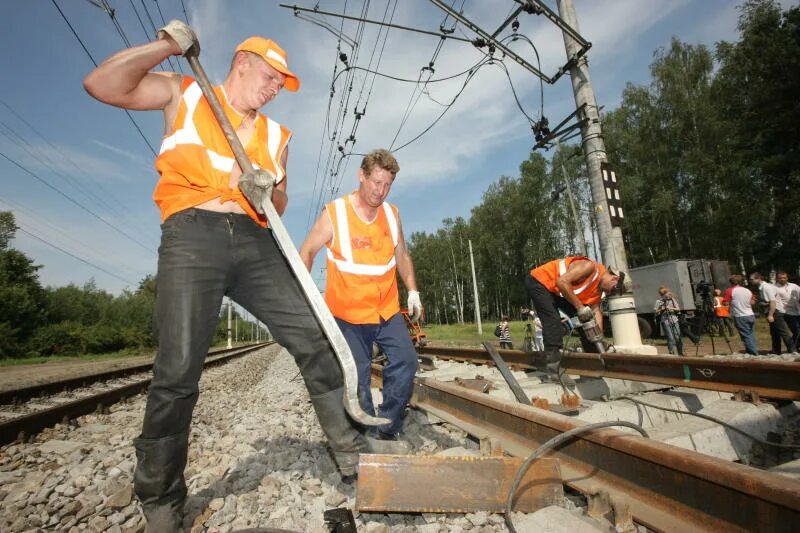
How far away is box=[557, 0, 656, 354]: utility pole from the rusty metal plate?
7.04 m

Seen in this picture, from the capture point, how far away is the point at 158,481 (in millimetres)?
1727

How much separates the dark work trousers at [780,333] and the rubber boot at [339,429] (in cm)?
1121

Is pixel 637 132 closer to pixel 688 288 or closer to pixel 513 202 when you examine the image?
pixel 513 202

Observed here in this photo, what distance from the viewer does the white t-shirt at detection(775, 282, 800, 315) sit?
9.28m

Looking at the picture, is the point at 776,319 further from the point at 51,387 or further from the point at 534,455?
the point at 51,387

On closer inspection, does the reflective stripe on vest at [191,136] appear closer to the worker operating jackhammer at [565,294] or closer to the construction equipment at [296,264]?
the construction equipment at [296,264]

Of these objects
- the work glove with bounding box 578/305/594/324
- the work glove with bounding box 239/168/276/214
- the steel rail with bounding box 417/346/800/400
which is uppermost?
the work glove with bounding box 239/168/276/214

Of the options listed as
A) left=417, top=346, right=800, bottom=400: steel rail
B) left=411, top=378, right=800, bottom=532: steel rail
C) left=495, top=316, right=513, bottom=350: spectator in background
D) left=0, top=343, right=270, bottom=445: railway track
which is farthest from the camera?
left=495, top=316, right=513, bottom=350: spectator in background

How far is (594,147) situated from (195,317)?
9829 millimetres

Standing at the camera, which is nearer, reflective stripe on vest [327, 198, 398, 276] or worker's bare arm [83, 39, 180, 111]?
worker's bare arm [83, 39, 180, 111]

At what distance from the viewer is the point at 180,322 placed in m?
1.77

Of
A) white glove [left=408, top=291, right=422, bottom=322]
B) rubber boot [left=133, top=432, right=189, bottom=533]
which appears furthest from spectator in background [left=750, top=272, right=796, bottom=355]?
rubber boot [left=133, top=432, right=189, bottom=533]

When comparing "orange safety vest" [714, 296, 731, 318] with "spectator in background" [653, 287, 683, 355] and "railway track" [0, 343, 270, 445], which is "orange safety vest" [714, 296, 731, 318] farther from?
"railway track" [0, 343, 270, 445]

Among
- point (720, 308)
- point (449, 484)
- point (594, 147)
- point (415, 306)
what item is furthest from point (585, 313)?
point (720, 308)
